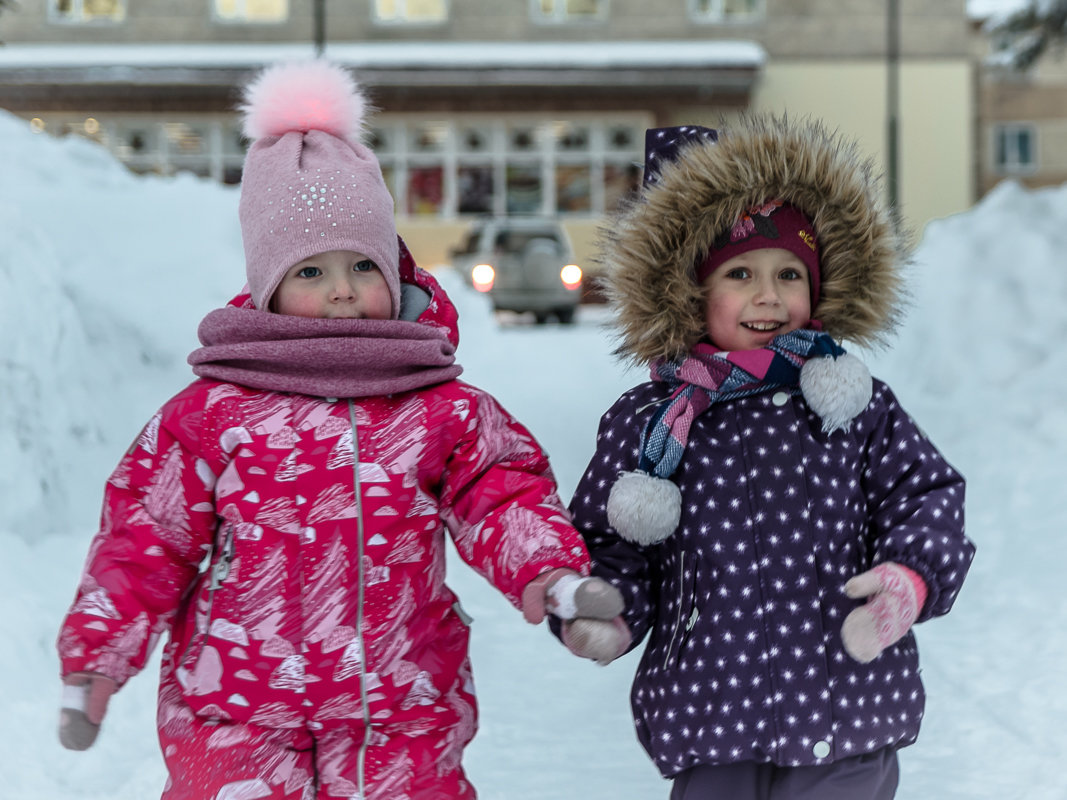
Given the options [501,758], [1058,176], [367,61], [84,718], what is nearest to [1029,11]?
[501,758]

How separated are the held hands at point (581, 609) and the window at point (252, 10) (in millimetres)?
26092

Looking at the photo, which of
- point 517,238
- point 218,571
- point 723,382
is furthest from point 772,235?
point 517,238

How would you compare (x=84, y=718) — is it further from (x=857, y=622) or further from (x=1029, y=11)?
(x=1029, y=11)

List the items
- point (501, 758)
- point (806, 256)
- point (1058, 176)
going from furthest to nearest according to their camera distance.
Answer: point (1058, 176), point (501, 758), point (806, 256)

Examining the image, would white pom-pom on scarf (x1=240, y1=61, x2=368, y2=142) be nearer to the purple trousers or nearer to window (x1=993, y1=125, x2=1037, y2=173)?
the purple trousers

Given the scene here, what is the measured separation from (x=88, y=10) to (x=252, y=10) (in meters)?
3.40

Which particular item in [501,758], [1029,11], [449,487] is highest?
[1029,11]

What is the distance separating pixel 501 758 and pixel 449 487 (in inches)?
65.7

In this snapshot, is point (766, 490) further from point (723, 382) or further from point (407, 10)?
point (407, 10)

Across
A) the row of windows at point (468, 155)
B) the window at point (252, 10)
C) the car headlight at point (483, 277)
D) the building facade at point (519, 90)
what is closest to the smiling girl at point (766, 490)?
the car headlight at point (483, 277)

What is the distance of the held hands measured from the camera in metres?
2.13

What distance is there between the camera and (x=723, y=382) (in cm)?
243

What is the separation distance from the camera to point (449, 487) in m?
2.37

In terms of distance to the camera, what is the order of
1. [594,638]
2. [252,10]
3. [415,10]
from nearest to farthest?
[594,638] < [415,10] < [252,10]
